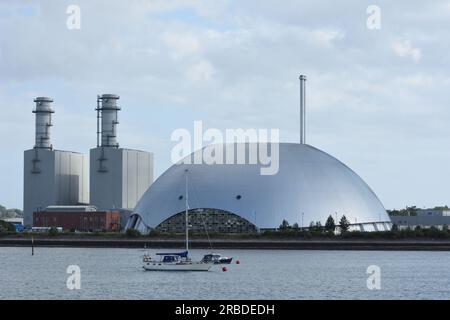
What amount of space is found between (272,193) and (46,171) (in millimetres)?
35609

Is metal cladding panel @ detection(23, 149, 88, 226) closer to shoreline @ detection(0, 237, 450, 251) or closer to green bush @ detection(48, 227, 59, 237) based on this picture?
green bush @ detection(48, 227, 59, 237)

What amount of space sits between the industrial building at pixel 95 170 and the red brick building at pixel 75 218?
3.66 ft

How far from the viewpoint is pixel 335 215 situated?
103m

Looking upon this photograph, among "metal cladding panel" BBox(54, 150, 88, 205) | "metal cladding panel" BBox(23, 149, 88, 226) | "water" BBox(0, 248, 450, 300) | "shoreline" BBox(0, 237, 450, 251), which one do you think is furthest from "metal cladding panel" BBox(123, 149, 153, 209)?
"water" BBox(0, 248, 450, 300)

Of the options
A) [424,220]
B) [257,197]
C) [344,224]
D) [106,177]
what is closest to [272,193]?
[257,197]

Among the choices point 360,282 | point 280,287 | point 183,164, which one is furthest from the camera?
point 183,164

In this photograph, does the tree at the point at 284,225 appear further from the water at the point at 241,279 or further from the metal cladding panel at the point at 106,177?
the metal cladding panel at the point at 106,177

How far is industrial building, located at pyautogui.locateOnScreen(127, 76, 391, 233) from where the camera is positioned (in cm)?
10156

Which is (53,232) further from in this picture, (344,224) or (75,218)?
(344,224)

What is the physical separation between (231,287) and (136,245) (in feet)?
161

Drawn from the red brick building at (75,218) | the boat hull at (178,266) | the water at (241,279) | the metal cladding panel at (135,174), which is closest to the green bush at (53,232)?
the red brick building at (75,218)

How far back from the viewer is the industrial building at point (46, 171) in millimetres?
Result: 124188

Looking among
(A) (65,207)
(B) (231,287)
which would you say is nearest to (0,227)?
(A) (65,207)
